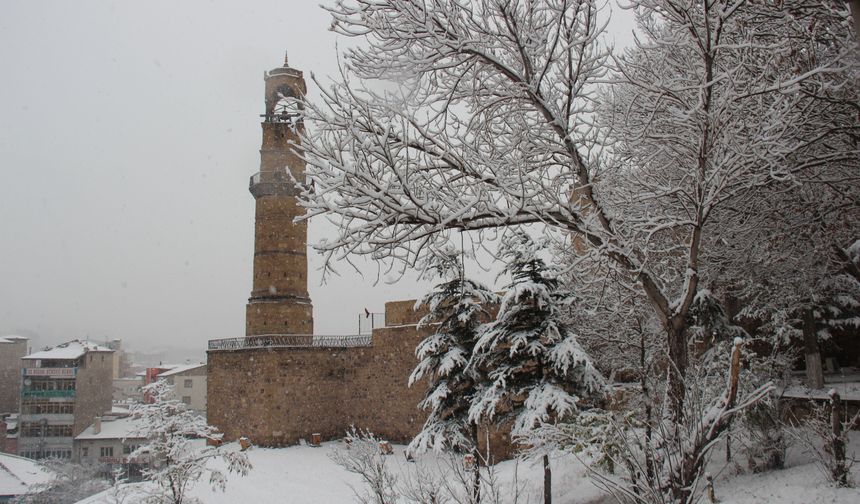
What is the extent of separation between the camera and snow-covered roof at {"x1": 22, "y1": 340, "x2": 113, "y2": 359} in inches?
1766

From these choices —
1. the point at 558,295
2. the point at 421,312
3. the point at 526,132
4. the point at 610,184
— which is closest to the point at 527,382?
the point at 558,295

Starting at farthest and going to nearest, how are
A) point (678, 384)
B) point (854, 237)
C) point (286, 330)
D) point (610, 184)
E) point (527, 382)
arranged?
1. point (286, 330)
2. point (527, 382)
3. point (854, 237)
4. point (610, 184)
5. point (678, 384)

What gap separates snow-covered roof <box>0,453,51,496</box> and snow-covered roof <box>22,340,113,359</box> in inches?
461

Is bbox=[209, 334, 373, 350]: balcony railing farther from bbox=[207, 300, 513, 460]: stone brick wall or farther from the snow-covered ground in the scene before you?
the snow-covered ground

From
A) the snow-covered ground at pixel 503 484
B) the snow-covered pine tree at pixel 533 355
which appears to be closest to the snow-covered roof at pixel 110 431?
the snow-covered ground at pixel 503 484

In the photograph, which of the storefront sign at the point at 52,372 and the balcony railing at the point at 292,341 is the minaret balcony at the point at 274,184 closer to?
the balcony railing at the point at 292,341

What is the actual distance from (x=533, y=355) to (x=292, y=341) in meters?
13.2

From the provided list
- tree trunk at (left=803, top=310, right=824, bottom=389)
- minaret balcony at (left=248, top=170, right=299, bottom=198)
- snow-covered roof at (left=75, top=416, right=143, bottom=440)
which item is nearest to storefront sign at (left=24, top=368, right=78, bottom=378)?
snow-covered roof at (left=75, top=416, right=143, bottom=440)

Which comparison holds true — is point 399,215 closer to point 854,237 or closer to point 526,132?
point 526,132

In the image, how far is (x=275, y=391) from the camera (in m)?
21.2

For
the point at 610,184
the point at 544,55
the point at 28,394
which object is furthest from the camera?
the point at 28,394

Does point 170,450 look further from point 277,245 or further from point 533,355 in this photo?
point 277,245

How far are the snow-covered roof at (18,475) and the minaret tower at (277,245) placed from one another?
16.7 metres

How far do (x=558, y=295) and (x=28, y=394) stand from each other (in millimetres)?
44851
